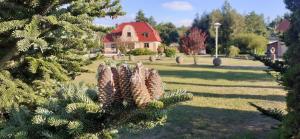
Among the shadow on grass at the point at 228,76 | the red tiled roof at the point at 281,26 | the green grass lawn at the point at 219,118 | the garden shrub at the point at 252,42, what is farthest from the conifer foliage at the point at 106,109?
the garden shrub at the point at 252,42

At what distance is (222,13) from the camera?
3066 inches

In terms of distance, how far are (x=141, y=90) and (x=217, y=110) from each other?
10.1 metres

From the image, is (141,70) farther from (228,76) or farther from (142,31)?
(142,31)

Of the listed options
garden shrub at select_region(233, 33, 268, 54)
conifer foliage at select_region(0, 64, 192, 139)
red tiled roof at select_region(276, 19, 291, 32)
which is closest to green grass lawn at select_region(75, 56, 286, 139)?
red tiled roof at select_region(276, 19, 291, 32)

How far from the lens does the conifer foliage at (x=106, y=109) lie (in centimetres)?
183

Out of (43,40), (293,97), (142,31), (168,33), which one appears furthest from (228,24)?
(43,40)

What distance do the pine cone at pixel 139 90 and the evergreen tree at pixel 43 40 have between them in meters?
1.34

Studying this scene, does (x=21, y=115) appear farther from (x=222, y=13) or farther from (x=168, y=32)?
(x=168, y=32)

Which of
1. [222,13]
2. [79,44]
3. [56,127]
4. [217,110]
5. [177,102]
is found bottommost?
[217,110]

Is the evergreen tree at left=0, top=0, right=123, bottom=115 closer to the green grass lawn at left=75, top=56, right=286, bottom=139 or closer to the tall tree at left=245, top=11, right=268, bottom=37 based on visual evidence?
the green grass lawn at left=75, top=56, right=286, bottom=139

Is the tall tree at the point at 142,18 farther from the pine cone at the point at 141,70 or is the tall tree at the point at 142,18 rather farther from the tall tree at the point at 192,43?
the pine cone at the point at 141,70

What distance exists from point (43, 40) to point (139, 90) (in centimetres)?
155

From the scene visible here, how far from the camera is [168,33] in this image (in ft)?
306

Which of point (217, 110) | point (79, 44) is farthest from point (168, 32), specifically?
point (79, 44)
